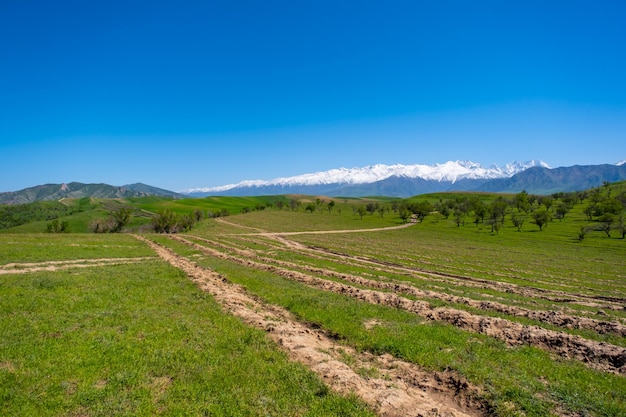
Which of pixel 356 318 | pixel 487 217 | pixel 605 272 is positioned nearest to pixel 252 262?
pixel 356 318

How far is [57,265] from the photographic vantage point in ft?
114

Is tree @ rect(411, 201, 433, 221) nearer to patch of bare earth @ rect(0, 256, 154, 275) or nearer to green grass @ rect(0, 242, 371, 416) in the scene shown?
patch of bare earth @ rect(0, 256, 154, 275)

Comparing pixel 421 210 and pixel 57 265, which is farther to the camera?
pixel 421 210

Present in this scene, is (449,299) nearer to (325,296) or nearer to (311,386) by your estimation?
(325,296)

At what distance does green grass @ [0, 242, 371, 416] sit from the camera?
10734mm

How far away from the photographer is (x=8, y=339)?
48.9 ft

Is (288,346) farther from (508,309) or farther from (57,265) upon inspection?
(57,265)

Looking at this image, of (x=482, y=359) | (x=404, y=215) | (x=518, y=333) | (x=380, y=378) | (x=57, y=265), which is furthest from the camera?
(x=404, y=215)

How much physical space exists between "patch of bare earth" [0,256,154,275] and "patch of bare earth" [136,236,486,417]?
85.7 feet

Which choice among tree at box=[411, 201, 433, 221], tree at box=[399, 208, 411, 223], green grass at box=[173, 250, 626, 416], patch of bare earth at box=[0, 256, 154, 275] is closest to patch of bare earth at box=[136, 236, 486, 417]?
green grass at box=[173, 250, 626, 416]

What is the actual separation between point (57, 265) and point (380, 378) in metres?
37.5

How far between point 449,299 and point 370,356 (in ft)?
46.8

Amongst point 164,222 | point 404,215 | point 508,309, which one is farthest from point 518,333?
point 404,215

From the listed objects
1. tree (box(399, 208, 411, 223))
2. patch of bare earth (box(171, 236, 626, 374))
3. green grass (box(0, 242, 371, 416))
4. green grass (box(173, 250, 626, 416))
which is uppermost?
green grass (box(0, 242, 371, 416))
